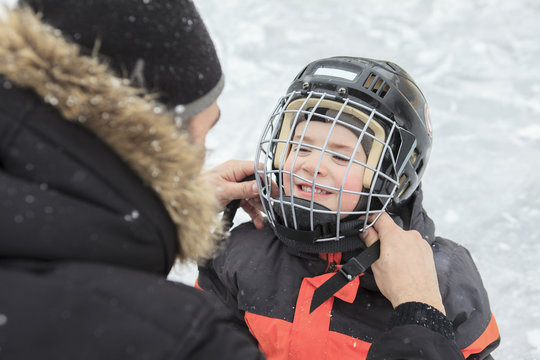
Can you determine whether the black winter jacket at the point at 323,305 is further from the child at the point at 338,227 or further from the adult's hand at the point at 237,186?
the adult's hand at the point at 237,186

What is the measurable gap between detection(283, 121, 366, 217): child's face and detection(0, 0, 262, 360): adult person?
855 millimetres

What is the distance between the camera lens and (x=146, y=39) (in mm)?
979

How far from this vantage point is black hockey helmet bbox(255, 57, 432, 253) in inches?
68.5

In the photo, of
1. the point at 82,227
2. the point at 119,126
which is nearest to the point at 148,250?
the point at 82,227

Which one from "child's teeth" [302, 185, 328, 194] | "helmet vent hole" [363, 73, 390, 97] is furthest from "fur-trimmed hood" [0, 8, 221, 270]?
"helmet vent hole" [363, 73, 390, 97]

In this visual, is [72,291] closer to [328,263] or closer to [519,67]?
[328,263]

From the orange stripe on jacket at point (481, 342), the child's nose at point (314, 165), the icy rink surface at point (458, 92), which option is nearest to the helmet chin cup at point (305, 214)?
the child's nose at point (314, 165)

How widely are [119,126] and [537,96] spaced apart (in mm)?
4220

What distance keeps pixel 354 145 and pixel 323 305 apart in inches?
24.7

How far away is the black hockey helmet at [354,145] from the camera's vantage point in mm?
1740

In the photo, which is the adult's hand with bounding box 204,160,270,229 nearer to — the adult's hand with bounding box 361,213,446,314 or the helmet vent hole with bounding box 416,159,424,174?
the adult's hand with bounding box 361,213,446,314

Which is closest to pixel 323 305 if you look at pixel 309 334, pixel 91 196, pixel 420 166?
pixel 309 334

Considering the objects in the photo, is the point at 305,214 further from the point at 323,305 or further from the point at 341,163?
the point at 323,305

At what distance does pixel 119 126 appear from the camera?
2.84ft
